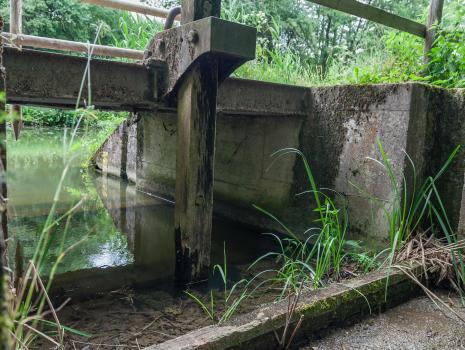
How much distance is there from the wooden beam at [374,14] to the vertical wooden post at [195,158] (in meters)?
1.17

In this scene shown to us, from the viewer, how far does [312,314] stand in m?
2.00

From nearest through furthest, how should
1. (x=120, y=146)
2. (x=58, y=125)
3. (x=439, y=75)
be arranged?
1. (x=439, y=75)
2. (x=120, y=146)
3. (x=58, y=125)

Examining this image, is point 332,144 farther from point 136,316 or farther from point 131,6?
point 131,6

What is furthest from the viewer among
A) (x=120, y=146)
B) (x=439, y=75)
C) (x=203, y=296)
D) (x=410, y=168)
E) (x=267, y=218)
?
(x=120, y=146)

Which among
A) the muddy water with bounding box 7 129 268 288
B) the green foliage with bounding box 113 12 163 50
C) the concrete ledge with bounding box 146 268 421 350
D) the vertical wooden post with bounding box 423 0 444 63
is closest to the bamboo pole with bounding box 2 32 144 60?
the green foliage with bounding box 113 12 163 50

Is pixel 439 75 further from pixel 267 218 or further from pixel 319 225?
pixel 267 218

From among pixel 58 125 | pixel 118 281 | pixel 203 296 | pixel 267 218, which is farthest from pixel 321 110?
pixel 58 125

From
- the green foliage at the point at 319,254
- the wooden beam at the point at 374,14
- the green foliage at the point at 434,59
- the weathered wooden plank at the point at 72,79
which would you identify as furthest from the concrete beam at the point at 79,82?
the green foliage at the point at 434,59

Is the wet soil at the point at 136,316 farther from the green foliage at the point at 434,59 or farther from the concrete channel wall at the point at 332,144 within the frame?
the green foliage at the point at 434,59

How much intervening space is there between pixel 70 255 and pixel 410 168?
3.33 meters

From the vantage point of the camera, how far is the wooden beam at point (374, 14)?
3596mm

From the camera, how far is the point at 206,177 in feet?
10.4

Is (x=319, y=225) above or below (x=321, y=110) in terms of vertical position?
below

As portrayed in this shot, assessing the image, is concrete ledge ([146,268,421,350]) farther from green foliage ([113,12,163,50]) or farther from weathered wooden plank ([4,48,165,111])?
green foliage ([113,12,163,50])
